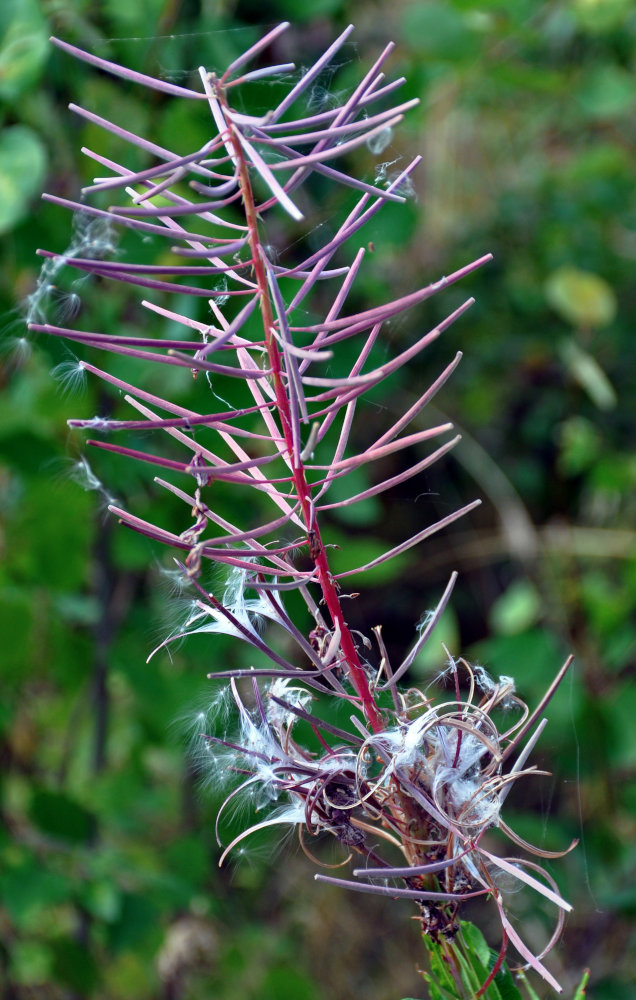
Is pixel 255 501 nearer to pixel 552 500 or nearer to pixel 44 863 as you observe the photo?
pixel 44 863

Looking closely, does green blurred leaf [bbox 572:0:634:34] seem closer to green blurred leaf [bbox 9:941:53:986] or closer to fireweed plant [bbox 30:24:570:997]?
fireweed plant [bbox 30:24:570:997]

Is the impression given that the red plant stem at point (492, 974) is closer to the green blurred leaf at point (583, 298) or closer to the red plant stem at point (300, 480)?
the red plant stem at point (300, 480)

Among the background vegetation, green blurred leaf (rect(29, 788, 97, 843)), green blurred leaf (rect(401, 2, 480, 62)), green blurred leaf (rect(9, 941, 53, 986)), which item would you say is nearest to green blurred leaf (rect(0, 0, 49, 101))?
the background vegetation

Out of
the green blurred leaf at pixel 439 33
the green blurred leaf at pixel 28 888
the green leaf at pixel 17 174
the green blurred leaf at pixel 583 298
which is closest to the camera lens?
the green leaf at pixel 17 174

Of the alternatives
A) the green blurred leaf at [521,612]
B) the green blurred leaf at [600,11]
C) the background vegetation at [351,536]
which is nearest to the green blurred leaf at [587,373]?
the background vegetation at [351,536]

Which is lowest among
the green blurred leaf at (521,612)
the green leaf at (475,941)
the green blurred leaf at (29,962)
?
the green blurred leaf at (29,962)

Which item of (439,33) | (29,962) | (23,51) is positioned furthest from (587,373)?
(29,962)

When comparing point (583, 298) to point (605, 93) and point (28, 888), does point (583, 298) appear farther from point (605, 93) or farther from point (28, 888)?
point (28, 888)
